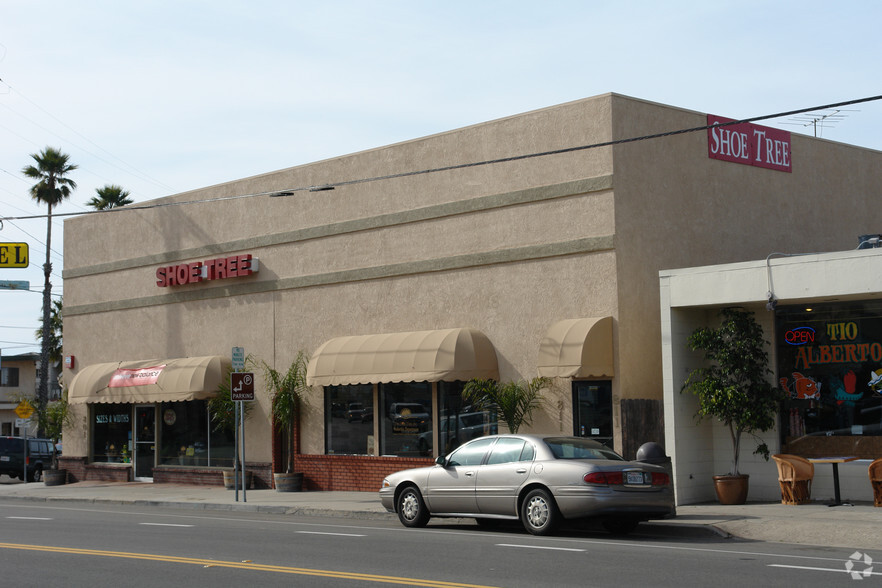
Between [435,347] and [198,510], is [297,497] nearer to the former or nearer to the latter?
[198,510]

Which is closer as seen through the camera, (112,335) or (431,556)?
(431,556)

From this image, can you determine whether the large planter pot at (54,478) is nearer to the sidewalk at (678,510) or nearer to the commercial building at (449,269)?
the sidewalk at (678,510)

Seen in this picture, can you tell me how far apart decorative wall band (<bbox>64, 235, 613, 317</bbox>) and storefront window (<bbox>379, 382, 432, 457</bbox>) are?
98.4 inches

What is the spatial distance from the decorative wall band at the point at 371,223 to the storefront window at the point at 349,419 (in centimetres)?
365

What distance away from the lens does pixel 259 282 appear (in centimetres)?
2597

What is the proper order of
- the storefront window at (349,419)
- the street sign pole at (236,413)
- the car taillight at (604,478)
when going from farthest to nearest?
the storefront window at (349,419) < the street sign pole at (236,413) < the car taillight at (604,478)

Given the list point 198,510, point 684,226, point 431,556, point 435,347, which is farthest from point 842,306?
point 198,510

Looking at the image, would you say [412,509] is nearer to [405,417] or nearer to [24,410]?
[405,417]

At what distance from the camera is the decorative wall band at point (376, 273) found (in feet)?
65.0

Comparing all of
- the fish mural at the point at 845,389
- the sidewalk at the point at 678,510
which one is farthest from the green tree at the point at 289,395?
the fish mural at the point at 845,389

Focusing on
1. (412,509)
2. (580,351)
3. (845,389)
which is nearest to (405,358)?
(580,351)

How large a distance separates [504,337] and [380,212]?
4.45 meters

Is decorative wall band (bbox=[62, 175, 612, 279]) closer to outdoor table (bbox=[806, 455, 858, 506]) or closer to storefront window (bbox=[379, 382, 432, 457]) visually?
storefront window (bbox=[379, 382, 432, 457])

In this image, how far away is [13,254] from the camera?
2722 centimetres
